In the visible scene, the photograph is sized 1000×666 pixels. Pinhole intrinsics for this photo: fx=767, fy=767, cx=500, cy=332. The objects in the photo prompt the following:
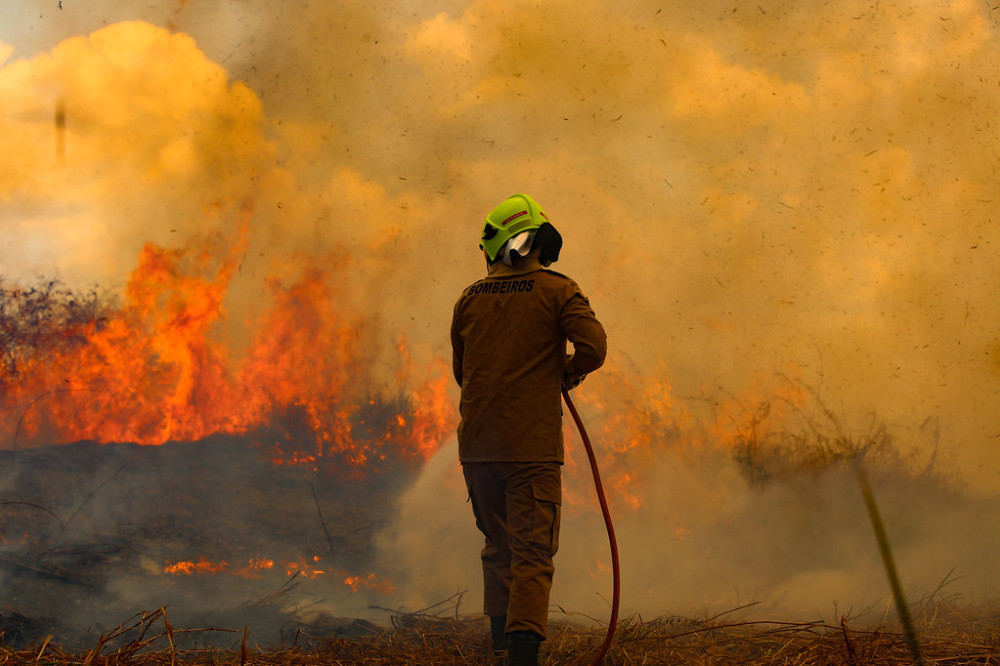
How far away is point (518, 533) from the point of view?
307 centimetres

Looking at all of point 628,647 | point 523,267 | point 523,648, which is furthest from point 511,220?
point 628,647

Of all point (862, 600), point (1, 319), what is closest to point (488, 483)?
→ point (862, 600)

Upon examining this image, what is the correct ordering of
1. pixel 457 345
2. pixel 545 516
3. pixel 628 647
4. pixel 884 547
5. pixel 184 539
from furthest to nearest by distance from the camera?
pixel 184 539
pixel 884 547
pixel 628 647
pixel 457 345
pixel 545 516

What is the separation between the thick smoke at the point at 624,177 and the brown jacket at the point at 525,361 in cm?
261

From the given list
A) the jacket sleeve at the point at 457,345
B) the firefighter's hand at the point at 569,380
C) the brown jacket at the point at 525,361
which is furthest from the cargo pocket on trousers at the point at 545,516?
the jacket sleeve at the point at 457,345

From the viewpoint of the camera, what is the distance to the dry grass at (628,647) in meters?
3.28

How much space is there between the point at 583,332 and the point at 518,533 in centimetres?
84

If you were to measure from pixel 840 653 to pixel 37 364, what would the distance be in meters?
6.23

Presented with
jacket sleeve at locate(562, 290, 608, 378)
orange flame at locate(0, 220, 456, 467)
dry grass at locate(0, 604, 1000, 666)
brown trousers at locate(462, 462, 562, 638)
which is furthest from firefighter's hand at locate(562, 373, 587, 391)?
orange flame at locate(0, 220, 456, 467)

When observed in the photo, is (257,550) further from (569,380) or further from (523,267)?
(523,267)

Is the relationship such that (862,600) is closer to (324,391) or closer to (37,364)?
(324,391)

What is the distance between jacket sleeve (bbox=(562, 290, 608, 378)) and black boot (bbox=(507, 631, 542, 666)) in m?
1.04

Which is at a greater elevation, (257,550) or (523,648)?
(257,550)

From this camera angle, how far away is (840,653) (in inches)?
133
